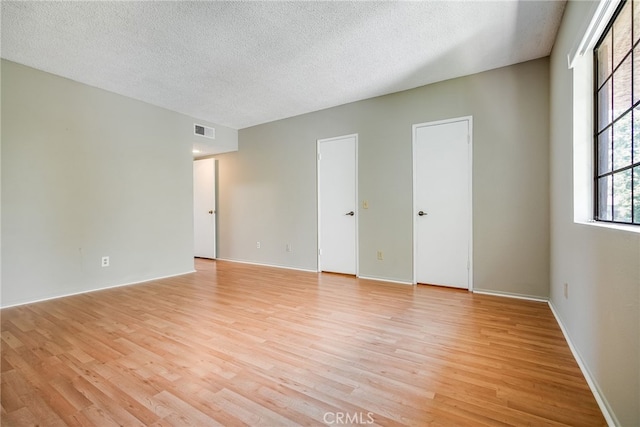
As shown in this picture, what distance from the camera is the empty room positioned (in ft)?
4.70

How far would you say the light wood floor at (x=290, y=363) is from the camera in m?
1.34

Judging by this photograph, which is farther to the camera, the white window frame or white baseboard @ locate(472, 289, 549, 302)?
white baseboard @ locate(472, 289, 549, 302)

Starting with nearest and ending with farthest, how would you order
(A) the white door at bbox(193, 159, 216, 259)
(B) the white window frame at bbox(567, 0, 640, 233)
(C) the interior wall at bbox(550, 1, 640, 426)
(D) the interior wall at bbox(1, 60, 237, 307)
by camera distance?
(C) the interior wall at bbox(550, 1, 640, 426) → (B) the white window frame at bbox(567, 0, 640, 233) → (D) the interior wall at bbox(1, 60, 237, 307) → (A) the white door at bbox(193, 159, 216, 259)

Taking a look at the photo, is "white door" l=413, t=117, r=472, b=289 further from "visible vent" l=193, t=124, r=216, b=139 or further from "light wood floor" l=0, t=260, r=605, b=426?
"visible vent" l=193, t=124, r=216, b=139

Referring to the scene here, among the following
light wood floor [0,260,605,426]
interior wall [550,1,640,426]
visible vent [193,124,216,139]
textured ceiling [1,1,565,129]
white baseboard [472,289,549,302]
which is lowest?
light wood floor [0,260,605,426]

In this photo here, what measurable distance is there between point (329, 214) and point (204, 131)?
2.60m

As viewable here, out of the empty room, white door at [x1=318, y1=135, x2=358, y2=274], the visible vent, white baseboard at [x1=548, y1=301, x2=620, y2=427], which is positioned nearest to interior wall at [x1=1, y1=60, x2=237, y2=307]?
the empty room

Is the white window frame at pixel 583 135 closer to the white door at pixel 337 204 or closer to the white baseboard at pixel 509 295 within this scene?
the white baseboard at pixel 509 295

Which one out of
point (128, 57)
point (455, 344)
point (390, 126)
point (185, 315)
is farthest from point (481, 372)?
point (128, 57)

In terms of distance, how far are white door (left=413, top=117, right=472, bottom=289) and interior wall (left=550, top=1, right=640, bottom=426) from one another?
2.68 feet

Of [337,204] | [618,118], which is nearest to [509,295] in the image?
[618,118]

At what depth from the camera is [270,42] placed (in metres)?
2.60

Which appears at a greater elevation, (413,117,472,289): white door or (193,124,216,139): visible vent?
(193,124,216,139): visible vent

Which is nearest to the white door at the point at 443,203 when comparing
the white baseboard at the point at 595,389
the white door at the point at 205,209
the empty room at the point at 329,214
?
the empty room at the point at 329,214
